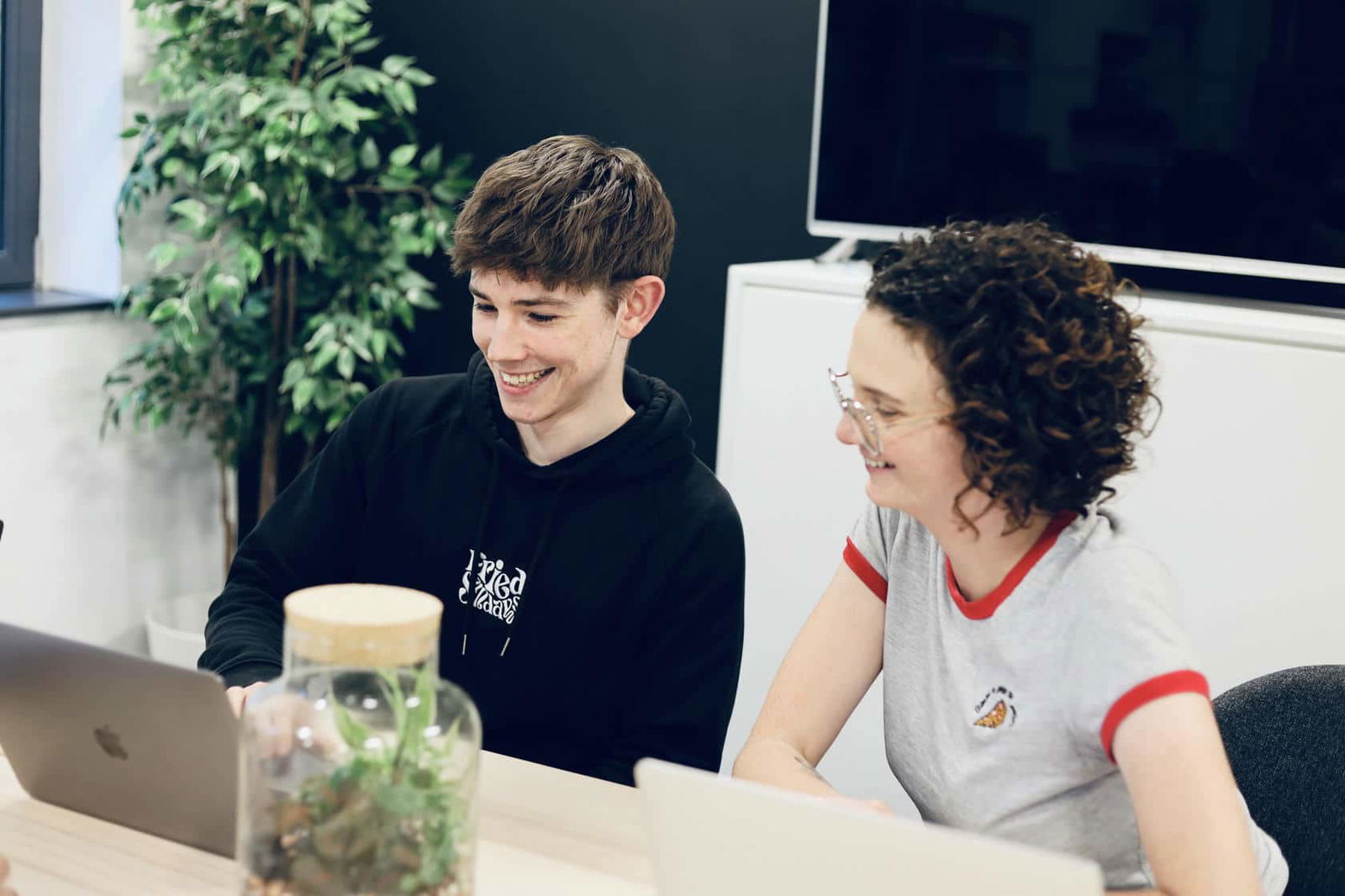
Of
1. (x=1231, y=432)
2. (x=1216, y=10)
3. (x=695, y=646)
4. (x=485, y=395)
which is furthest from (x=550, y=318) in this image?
(x=1216, y=10)

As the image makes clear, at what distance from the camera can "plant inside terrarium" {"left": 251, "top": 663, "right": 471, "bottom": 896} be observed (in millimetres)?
984

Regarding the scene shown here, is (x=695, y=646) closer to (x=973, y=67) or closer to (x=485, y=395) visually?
(x=485, y=395)

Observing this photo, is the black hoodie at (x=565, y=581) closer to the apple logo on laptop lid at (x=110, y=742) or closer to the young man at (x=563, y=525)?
the young man at (x=563, y=525)

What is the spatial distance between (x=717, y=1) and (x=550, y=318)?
4.98 feet

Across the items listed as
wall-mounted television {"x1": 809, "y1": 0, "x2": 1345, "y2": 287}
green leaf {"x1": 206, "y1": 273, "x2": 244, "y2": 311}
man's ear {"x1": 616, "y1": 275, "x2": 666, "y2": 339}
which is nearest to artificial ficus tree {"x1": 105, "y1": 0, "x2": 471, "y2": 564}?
green leaf {"x1": 206, "y1": 273, "x2": 244, "y2": 311}

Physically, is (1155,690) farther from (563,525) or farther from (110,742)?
(110,742)

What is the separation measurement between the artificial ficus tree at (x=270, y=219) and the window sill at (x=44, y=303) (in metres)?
0.10

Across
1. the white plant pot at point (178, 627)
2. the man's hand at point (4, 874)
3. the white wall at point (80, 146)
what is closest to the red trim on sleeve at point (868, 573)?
the man's hand at point (4, 874)

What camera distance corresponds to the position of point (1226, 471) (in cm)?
219

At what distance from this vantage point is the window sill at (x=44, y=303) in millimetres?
3008

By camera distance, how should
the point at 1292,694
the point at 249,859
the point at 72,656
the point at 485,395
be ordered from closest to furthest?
1. the point at 249,859
2. the point at 72,656
3. the point at 1292,694
4. the point at 485,395

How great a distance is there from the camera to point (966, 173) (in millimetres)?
2594

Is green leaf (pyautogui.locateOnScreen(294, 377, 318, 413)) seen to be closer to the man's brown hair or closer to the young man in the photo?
the young man

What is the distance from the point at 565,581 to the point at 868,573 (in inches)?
15.4
